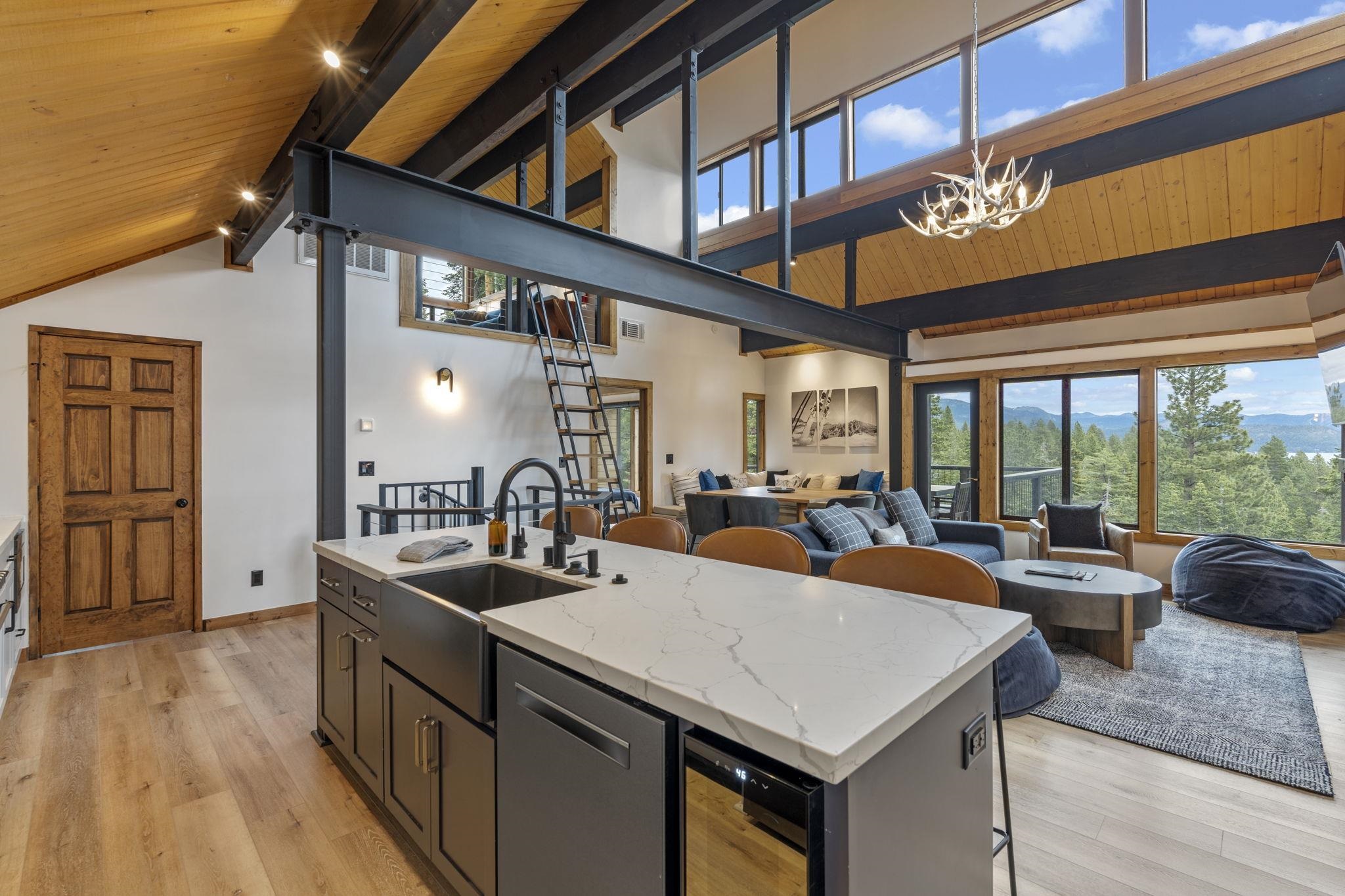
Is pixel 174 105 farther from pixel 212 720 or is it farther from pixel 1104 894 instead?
pixel 1104 894

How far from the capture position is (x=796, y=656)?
1123mm

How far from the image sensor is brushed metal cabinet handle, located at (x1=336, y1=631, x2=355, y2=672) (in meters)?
2.22

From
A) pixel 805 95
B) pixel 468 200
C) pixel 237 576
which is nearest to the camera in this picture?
pixel 468 200

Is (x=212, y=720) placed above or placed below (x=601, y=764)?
below

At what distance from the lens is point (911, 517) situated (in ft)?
16.8

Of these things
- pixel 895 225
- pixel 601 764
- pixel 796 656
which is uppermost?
pixel 895 225

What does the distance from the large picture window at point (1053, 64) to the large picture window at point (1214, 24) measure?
0.21 metres

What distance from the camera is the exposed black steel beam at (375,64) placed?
174cm

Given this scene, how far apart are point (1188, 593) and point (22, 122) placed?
6.96 metres

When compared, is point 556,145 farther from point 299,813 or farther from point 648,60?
point 299,813

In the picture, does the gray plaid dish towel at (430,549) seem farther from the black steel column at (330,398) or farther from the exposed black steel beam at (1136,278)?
the exposed black steel beam at (1136,278)

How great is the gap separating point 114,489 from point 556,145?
3.77 metres

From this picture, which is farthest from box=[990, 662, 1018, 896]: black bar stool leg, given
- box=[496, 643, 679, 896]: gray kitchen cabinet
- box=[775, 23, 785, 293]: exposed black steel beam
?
box=[775, 23, 785, 293]: exposed black steel beam

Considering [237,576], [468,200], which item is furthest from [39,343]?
[468,200]
